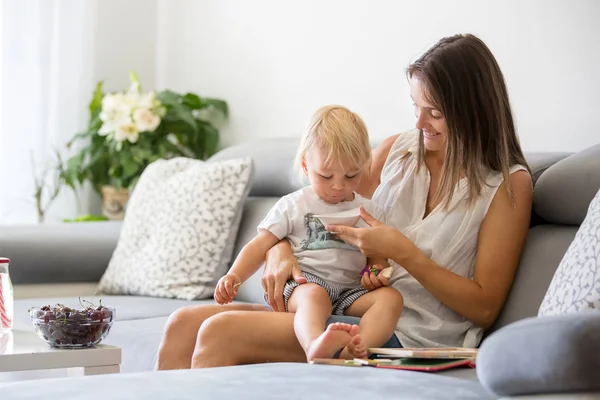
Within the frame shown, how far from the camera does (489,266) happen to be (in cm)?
192

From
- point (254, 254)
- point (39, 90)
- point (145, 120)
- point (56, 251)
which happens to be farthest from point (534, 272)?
point (39, 90)

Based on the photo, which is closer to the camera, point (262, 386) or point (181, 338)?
point (262, 386)

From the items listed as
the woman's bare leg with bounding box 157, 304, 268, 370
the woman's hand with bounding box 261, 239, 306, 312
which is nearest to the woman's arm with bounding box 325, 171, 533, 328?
the woman's hand with bounding box 261, 239, 306, 312

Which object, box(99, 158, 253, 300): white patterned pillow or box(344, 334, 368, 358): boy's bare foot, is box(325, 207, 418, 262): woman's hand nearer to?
box(344, 334, 368, 358): boy's bare foot

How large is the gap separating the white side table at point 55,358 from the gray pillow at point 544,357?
863 mm

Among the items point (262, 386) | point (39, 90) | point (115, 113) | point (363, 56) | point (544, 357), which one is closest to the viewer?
point (544, 357)

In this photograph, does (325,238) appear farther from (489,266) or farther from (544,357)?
(544,357)

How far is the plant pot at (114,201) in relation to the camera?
3873mm

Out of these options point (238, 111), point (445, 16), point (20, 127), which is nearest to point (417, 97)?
point (445, 16)

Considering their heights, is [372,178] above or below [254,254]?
above

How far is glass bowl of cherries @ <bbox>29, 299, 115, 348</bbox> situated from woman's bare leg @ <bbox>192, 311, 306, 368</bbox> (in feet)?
0.65

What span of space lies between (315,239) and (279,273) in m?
0.13

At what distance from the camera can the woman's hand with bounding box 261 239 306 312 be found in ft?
6.36

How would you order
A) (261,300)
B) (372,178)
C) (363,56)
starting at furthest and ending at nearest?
(363,56) → (261,300) → (372,178)
